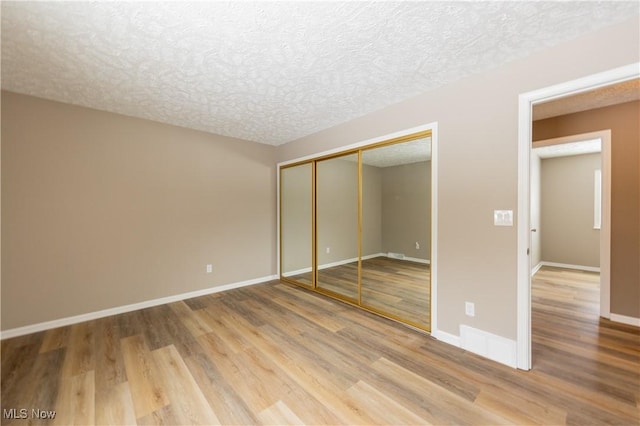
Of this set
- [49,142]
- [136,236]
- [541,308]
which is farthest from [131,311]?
[541,308]

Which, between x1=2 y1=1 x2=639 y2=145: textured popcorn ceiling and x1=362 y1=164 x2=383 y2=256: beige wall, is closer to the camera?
x1=2 y1=1 x2=639 y2=145: textured popcorn ceiling

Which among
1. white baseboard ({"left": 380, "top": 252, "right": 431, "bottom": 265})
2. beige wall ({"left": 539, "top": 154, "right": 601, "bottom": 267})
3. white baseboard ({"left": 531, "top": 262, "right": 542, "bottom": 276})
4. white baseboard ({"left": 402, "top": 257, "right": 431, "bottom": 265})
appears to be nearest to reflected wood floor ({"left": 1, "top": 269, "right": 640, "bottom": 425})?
white baseboard ({"left": 402, "top": 257, "right": 431, "bottom": 265})

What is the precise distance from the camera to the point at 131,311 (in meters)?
3.16

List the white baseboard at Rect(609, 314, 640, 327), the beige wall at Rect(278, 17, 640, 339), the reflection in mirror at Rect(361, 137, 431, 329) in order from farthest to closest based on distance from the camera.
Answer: the reflection in mirror at Rect(361, 137, 431, 329) < the white baseboard at Rect(609, 314, 640, 327) < the beige wall at Rect(278, 17, 640, 339)

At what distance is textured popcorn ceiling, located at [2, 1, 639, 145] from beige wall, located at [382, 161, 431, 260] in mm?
2368

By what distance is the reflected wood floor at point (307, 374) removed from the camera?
1542 millimetres

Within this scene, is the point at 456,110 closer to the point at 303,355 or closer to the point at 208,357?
the point at 303,355

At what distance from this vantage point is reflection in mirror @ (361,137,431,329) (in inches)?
153

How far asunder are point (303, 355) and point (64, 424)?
154 centimetres

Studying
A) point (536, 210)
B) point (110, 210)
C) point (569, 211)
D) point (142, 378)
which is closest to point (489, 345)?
point (142, 378)

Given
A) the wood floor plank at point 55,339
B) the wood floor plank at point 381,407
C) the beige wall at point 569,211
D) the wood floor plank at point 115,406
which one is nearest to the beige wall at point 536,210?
the beige wall at point 569,211

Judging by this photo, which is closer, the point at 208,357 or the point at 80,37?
the point at 80,37

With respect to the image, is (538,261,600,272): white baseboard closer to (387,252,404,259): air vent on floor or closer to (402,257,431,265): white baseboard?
(402,257,431,265): white baseboard

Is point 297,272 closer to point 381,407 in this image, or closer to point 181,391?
point 181,391
